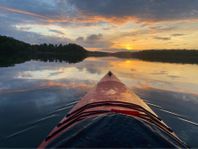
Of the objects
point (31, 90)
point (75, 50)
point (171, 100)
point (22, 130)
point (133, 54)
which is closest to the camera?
point (22, 130)

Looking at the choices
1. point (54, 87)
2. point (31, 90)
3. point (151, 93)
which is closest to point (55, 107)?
point (31, 90)

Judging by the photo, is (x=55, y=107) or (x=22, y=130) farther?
(x=55, y=107)

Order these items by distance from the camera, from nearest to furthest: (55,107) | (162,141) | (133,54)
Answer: (162,141), (55,107), (133,54)

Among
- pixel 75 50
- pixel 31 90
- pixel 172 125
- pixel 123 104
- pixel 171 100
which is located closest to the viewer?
pixel 123 104

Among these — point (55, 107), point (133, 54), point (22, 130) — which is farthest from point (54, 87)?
point (133, 54)

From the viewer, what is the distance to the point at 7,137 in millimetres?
5496

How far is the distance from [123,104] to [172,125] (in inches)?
86.3

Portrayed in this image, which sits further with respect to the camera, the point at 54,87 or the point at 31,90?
the point at 54,87

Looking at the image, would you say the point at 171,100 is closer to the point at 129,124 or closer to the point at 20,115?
the point at 20,115

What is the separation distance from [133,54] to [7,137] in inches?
6541

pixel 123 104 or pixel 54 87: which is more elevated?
pixel 123 104

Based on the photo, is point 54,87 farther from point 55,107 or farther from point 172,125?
point 172,125

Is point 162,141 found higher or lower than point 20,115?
higher

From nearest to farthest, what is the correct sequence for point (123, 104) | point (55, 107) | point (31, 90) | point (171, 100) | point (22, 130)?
point (123, 104) < point (22, 130) < point (55, 107) < point (171, 100) < point (31, 90)
